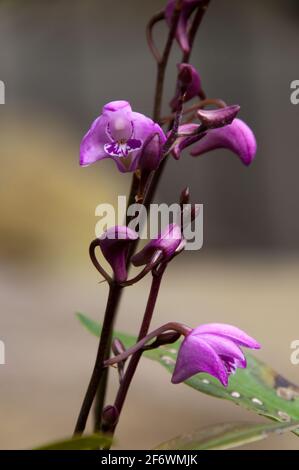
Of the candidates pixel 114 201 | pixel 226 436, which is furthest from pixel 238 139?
pixel 114 201

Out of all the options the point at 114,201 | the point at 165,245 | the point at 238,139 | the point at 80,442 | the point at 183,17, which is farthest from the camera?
the point at 114,201

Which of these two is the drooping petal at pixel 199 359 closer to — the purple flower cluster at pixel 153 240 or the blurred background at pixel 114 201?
the purple flower cluster at pixel 153 240

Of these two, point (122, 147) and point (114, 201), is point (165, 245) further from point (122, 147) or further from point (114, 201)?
point (114, 201)

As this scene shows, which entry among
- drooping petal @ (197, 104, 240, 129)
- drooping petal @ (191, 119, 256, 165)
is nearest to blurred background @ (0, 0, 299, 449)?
drooping petal @ (191, 119, 256, 165)

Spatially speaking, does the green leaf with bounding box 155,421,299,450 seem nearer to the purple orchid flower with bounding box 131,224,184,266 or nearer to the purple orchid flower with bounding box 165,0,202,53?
the purple orchid flower with bounding box 131,224,184,266

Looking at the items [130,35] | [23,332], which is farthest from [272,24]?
[23,332]

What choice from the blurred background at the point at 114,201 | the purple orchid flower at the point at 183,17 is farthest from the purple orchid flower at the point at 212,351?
the blurred background at the point at 114,201
